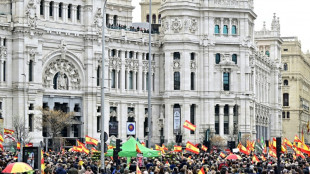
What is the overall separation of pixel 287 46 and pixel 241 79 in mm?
63299

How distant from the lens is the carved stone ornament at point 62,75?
10338 centimetres

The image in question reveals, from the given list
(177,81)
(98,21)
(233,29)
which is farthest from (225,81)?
(98,21)

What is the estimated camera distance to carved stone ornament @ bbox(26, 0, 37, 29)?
98.8 m

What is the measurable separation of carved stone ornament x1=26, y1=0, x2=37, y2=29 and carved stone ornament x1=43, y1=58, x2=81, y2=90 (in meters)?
6.44

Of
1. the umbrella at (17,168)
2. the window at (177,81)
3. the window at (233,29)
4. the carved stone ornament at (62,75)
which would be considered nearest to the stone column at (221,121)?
the window at (177,81)

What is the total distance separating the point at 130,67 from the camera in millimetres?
114062

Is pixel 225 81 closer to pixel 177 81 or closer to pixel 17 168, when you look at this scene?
pixel 177 81

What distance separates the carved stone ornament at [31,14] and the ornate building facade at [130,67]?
12cm

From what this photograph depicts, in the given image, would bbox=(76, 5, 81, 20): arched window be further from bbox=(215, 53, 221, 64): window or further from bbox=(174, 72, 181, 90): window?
bbox=(215, 53, 221, 64): window

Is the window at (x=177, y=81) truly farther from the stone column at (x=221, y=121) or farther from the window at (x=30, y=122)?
the window at (x=30, y=122)

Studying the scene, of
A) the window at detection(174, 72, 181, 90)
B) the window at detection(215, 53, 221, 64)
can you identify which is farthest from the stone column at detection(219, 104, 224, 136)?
the window at detection(174, 72, 181, 90)

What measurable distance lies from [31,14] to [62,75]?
31.8 feet

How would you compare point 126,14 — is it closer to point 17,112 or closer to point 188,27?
point 188,27

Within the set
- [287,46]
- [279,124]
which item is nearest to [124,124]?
[279,124]
